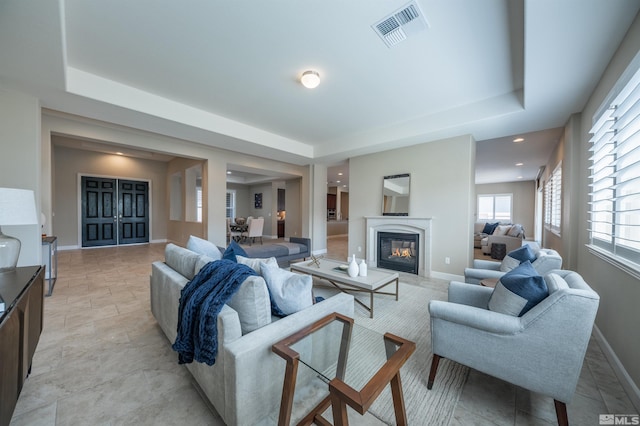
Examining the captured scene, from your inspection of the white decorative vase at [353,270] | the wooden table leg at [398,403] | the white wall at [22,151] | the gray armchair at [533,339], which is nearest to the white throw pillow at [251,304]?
the wooden table leg at [398,403]

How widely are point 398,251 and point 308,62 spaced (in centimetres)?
381

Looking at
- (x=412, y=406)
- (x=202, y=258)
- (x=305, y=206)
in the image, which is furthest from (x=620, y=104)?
(x=305, y=206)

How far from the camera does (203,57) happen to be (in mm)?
2543

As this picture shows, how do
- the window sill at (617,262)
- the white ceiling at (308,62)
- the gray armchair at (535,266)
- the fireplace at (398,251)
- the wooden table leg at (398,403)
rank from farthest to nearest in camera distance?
1. the fireplace at (398,251)
2. the gray armchair at (535,266)
3. the white ceiling at (308,62)
4. the window sill at (617,262)
5. the wooden table leg at (398,403)

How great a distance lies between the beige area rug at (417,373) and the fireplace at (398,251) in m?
1.53

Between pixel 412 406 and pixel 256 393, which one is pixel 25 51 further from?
pixel 412 406

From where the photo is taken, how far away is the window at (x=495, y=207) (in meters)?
10.4

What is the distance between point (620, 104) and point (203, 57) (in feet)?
12.2

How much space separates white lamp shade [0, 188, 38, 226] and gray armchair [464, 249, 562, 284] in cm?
388

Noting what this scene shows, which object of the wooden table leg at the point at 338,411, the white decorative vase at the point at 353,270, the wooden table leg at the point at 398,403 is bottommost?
the wooden table leg at the point at 398,403

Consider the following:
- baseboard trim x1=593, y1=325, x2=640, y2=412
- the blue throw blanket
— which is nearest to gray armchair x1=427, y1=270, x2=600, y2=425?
baseboard trim x1=593, y1=325, x2=640, y2=412

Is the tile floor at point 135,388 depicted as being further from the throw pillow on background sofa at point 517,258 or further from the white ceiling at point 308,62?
the white ceiling at point 308,62

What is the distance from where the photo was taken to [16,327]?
4.02 feet

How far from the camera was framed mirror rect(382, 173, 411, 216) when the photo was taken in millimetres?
4824
